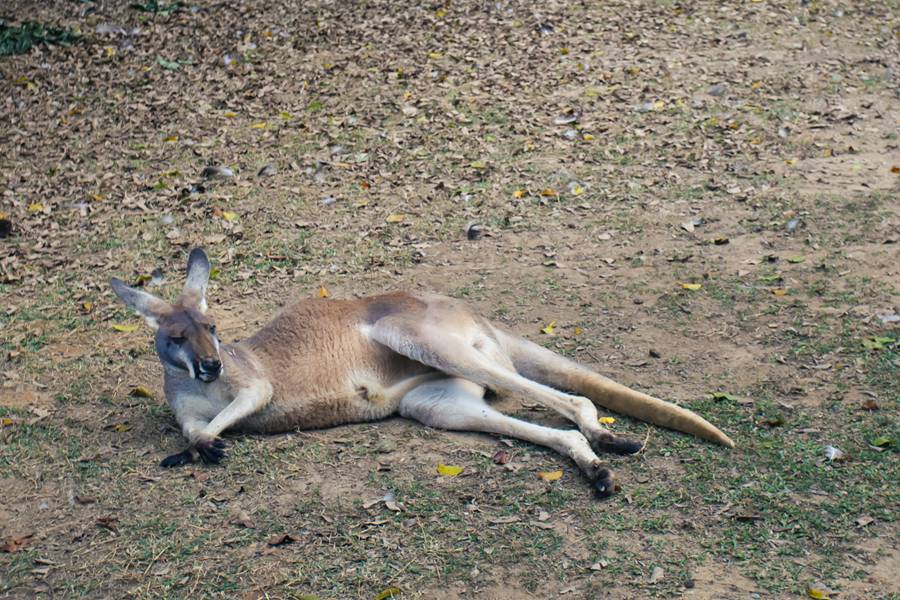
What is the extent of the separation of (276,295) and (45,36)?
250 inches

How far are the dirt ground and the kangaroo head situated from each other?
1.59 ft

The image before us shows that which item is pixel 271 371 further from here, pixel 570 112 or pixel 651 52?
pixel 651 52

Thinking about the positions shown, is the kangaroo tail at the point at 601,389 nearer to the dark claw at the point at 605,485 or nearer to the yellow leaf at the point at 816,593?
the dark claw at the point at 605,485

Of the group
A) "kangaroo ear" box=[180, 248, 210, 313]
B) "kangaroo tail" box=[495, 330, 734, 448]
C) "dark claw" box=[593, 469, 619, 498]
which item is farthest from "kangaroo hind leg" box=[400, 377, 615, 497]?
"kangaroo ear" box=[180, 248, 210, 313]

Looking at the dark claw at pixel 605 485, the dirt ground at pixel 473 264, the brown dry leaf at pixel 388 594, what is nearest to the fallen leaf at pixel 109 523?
the dirt ground at pixel 473 264

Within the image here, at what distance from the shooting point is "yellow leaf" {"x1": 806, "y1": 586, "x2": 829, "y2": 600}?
147 inches

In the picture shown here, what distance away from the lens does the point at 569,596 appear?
384cm

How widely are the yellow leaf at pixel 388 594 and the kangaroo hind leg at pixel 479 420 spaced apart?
102 cm

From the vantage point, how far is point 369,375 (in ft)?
17.3

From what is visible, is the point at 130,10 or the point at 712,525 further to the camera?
the point at 130,10

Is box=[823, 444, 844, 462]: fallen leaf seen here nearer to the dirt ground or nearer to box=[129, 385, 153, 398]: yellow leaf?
the dirt ground

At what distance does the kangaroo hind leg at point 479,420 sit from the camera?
457cm

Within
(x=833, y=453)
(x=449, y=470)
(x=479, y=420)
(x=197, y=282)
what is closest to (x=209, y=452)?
(x=197, y=282)

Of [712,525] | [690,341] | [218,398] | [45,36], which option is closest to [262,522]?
[218,398]
